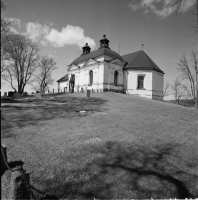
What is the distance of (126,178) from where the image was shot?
370cm

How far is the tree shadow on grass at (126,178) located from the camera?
3.24 m

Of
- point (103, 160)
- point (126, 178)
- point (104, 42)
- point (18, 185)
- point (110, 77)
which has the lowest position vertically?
point (126, 178)

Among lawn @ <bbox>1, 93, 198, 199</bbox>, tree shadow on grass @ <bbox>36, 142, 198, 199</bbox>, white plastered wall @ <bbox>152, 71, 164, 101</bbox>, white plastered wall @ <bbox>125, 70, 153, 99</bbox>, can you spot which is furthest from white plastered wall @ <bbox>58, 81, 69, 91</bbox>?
tree shadow on grass @ <bbox>36, 142, 198, 199</bbox>

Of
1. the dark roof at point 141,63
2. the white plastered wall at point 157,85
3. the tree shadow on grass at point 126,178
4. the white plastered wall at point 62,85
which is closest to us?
the tree shadow on grass at point 126,178

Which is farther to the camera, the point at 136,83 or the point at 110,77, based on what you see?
the point at 136,83

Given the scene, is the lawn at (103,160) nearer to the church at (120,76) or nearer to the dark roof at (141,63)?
the church at (120,76)

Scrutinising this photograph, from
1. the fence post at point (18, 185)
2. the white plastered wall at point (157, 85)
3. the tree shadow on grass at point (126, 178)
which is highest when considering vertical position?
the white plastered wall at point (157, 85)

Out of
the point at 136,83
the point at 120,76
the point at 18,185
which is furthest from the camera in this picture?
the point at 120,76

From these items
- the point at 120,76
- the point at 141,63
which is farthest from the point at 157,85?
the point at 120,76

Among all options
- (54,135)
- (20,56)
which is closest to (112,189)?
(54,135)

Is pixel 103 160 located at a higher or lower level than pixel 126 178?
higher

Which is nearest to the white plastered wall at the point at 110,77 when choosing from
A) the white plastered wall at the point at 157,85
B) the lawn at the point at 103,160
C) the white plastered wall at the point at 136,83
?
the white plastered wall at the point at 136,83

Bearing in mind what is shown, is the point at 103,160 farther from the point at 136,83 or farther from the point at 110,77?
the point at 136,83

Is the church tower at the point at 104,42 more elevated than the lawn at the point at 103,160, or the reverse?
the church tower at the point at 104,42
